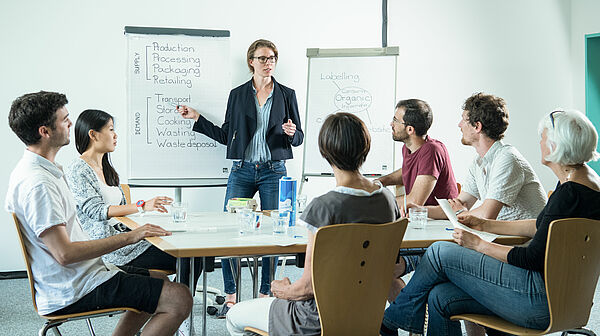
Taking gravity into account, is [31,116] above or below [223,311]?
above

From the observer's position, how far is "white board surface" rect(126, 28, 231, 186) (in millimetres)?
4492

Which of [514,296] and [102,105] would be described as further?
[102,105]

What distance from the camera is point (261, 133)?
4359mm

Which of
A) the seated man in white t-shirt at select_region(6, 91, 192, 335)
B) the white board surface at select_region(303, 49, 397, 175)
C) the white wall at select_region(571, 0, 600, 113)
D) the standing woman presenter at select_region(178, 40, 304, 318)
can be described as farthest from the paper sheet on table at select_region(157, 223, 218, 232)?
the white wall at select_region(571, 0, 600, 113)

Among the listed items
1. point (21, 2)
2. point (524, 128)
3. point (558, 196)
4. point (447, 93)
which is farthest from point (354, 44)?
point (558, 196)

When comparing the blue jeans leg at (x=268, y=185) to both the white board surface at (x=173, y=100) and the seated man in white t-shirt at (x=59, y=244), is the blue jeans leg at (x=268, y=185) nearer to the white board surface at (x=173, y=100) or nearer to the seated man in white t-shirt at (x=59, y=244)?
the white board surface at (x=173, y=100)

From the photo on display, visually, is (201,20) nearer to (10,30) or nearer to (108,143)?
(10,30)

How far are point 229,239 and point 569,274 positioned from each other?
1.23 meters

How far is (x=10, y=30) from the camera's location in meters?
4.79

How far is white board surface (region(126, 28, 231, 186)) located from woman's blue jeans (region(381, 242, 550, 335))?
242cm

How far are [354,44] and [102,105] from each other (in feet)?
7.29

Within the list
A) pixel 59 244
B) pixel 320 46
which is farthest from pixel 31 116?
pixel 320 46

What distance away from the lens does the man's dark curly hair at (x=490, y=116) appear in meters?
3.05

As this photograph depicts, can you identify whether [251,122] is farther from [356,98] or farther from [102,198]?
[102,198]
